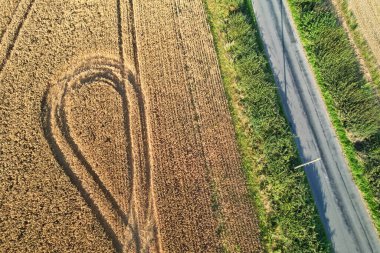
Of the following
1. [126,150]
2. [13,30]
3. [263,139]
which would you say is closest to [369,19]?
[263,139]

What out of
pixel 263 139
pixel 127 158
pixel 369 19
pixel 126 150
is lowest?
pixel 263 139

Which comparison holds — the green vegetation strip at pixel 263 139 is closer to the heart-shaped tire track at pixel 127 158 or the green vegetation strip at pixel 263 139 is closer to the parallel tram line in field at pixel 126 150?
the parallel tram line in field at pixel 126 150

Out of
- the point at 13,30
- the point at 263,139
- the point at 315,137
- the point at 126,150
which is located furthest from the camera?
the point at 13,30

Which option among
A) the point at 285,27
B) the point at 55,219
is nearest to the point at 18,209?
the point at 55,219

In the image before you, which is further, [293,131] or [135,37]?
[135,37]

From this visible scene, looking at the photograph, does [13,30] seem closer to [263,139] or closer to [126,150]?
[126,150]

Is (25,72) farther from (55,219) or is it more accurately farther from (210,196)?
(210,196)
